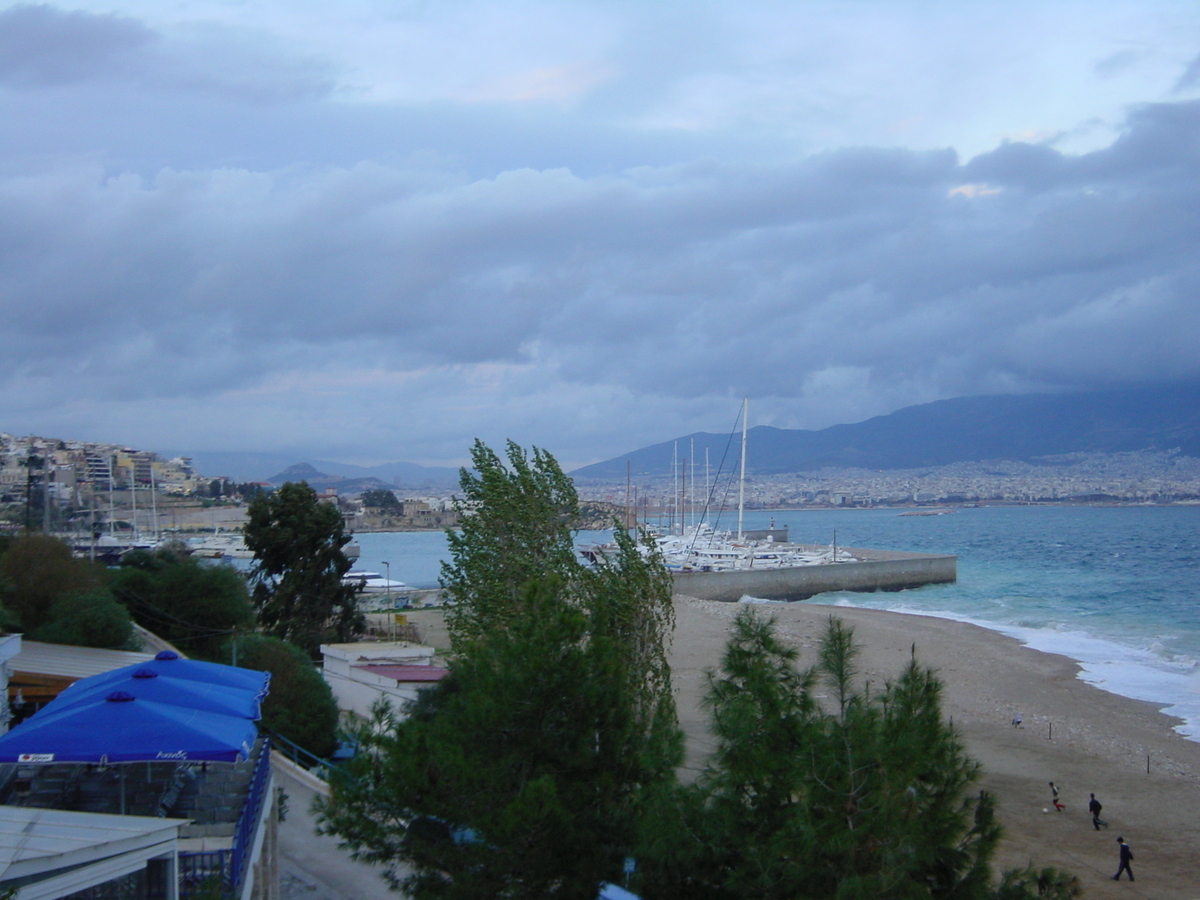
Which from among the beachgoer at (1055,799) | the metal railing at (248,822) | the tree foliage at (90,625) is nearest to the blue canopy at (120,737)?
the metal railing at (248,822)

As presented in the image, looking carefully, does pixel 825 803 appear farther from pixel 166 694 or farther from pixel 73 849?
pixel 166 694

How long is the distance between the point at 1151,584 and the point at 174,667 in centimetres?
6840

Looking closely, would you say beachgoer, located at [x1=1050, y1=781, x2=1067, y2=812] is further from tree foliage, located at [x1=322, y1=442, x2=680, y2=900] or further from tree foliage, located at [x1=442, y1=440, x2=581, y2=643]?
tree foliage, located at [x1=322, y1=442, x2=680, y2=900]

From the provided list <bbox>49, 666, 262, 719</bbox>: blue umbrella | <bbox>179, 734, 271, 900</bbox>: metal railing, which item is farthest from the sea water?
<bbox>179, 734, 271, 900</bbox>: metal railing

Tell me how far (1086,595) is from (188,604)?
5284cm

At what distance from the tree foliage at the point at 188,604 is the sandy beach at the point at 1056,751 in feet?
40.0

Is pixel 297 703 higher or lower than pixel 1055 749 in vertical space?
higher

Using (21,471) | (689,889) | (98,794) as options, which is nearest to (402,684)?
(98,794)

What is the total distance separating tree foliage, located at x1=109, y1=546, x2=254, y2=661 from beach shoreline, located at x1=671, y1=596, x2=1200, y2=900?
1210cm

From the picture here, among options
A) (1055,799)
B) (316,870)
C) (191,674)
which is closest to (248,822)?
(191,674)

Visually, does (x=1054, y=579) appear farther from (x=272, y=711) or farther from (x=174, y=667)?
(x=174, y=667)

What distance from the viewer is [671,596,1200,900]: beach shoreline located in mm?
15664

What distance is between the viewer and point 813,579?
220 ft

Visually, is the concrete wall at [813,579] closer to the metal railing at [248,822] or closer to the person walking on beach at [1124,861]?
the person walking on beach at [1124,861]
